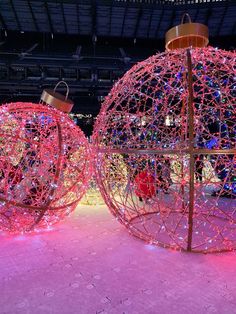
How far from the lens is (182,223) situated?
2.68 meters

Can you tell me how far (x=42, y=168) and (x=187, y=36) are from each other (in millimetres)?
1511

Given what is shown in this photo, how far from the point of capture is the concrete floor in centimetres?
143

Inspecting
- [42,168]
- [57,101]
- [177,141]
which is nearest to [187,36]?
[177,141]

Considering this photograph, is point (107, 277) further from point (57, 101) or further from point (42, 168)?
point (57, 101)

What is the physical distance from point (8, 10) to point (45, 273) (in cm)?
507

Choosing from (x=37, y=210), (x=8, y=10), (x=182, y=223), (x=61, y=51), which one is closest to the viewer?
(x=37, y=210)

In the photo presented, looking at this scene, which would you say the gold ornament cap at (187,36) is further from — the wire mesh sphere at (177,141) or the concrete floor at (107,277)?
the concrete floor at (107,277)

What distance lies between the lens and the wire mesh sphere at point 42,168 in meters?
2.25

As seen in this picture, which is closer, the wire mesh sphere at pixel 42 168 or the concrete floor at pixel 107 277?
the concrete floor at pixel 107 277

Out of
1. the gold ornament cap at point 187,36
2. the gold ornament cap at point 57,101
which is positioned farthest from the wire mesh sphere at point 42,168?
the gold ornament cap at point 187,36

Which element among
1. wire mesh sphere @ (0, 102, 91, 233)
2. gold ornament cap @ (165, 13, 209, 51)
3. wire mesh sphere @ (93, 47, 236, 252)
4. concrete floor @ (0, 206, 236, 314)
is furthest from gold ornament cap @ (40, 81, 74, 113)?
concrete floor @ (0, 206, 236, 314)

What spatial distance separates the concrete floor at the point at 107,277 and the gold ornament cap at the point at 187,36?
1.52 metres

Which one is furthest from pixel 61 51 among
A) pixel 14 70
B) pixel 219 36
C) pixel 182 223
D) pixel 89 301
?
pixel 89 301

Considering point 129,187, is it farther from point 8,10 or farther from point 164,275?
point 8,10
